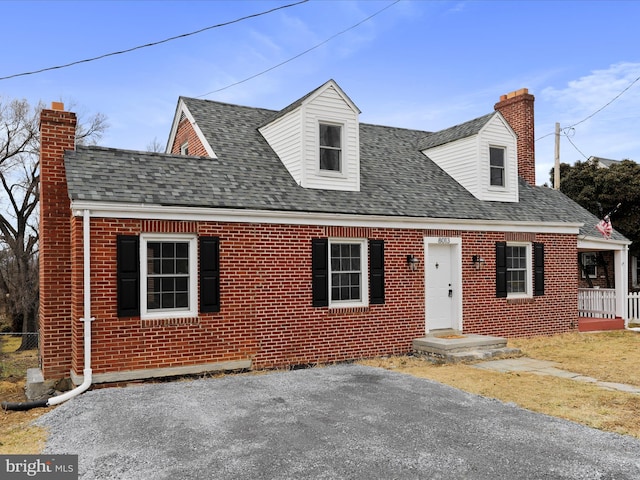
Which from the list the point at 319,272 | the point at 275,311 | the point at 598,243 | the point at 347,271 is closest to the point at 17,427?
the point at 275,311

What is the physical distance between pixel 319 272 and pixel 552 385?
5.03m

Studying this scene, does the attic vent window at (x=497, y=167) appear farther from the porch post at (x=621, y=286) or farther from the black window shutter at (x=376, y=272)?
the porch post at (x=621, y=286)

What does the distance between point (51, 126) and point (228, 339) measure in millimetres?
5412

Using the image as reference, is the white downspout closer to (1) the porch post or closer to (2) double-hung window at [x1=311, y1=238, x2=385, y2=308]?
(2) double-hung window at [x1=311, y1=238, x2=385, y2=308]

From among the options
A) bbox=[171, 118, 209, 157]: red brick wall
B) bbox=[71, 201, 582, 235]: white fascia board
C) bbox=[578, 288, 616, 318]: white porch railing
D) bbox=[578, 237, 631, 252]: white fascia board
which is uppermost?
bbox=[171, 118, 209, 157]: red brick wall

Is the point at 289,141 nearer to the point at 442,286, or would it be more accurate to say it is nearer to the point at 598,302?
the point at 442,286

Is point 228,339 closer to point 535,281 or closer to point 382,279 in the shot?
point 382,279

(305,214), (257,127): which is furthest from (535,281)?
(257,127)

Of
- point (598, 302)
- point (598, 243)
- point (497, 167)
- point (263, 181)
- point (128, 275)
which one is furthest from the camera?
point (598, 302)

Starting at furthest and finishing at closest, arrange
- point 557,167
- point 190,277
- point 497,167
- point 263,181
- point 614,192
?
point 557,167 → point 614,192 → point 497,167 → point 263,181 → point 190,277

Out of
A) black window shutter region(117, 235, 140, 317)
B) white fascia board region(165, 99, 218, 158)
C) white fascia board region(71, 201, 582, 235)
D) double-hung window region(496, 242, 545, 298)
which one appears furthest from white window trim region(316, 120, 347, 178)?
double-hung window region(496, 242, 545, 298)

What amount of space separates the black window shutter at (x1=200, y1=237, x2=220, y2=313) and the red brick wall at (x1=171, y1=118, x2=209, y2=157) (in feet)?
11.7

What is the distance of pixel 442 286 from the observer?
13.2 metres

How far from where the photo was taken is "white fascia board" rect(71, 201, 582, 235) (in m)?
9.21
